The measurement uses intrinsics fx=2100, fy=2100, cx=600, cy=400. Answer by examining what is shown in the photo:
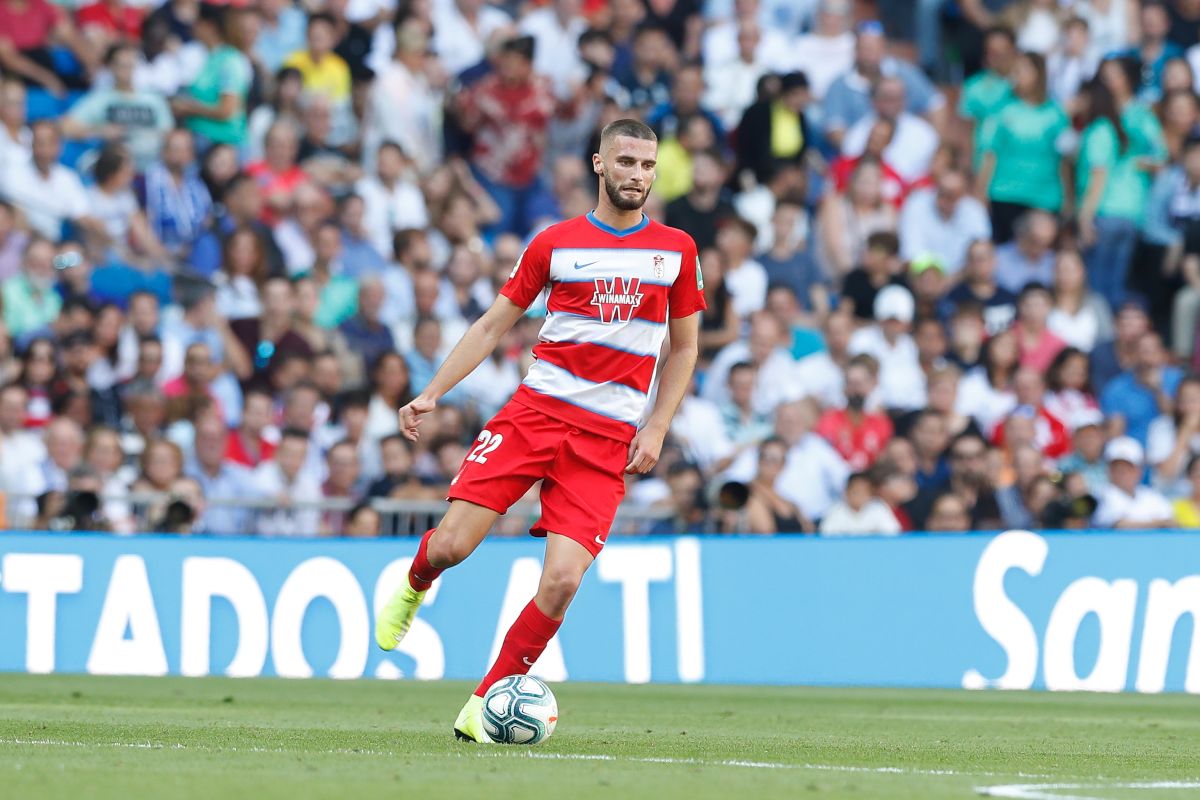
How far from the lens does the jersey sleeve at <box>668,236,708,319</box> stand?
27.7 feet

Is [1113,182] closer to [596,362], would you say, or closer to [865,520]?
[865,520]

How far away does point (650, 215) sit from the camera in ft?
60.3

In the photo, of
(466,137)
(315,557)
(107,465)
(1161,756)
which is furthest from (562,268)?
(466,137)

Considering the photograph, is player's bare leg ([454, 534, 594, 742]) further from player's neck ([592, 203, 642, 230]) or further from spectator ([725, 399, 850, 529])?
A: spectator ([725, 399, 850, 529])

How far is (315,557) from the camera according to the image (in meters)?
13.8

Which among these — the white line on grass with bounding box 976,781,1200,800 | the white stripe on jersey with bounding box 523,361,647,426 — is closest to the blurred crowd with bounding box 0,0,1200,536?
the white stripe on jersey with bounding box 523,361,647,426

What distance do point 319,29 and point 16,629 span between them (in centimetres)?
720

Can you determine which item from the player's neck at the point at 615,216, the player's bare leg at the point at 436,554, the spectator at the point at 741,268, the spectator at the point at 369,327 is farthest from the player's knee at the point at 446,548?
the spectator at the point at 741,268

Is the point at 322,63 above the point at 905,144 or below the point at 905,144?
above

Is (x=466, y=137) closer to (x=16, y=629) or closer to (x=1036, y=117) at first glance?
(x=1036, y=117)

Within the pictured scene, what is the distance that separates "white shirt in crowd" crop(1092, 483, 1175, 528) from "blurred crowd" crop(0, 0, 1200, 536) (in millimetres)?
24

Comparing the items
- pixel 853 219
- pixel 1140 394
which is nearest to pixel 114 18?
pixel 853 219

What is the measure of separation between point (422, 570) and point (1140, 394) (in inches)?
405

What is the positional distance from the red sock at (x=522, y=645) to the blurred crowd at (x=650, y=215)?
20.9ft
